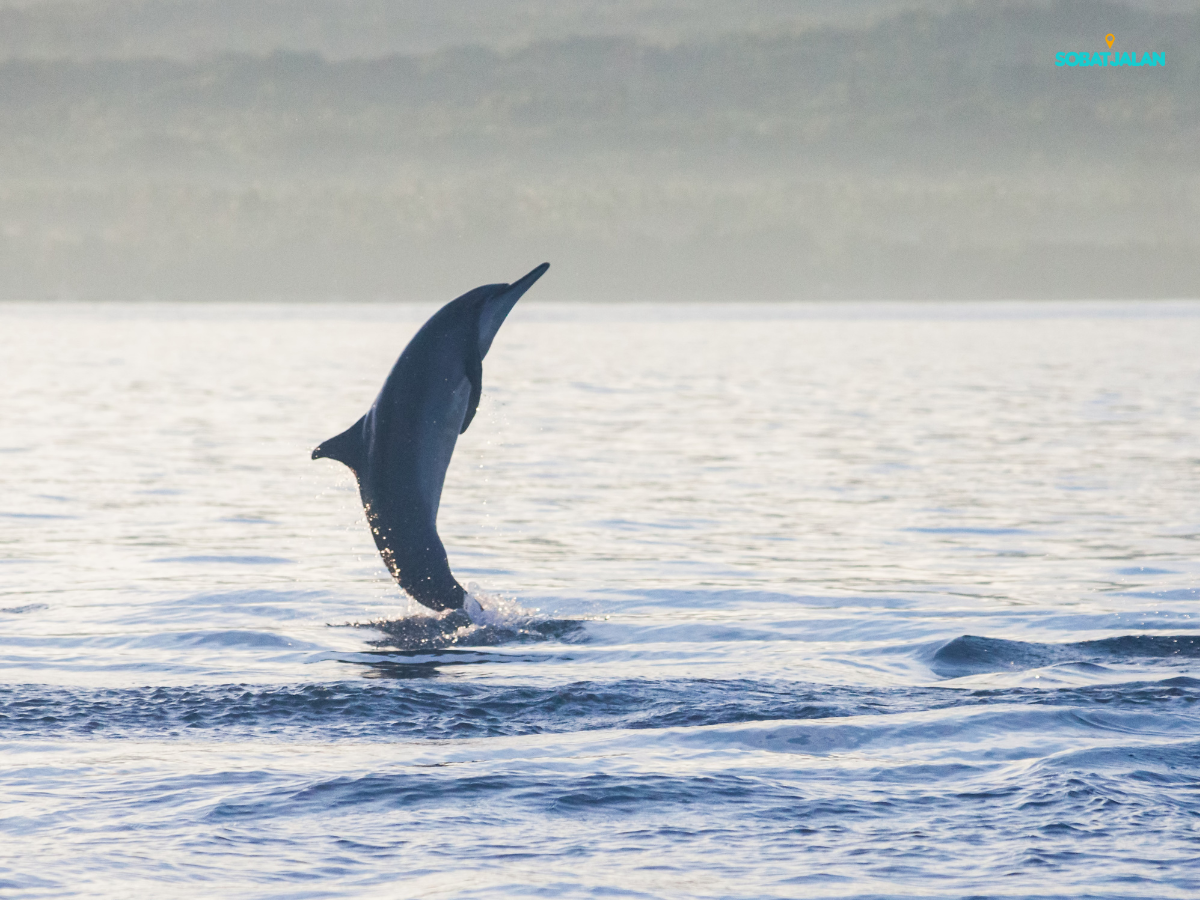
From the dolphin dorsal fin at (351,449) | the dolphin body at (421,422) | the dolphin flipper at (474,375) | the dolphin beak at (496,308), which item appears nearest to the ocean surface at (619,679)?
the dolphin body at (421,422)

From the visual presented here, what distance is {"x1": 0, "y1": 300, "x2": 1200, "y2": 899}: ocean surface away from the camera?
9336 mm

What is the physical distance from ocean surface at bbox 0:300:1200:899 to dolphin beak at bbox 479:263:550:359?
293cm

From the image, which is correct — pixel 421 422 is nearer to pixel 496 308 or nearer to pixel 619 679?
pixel 496 308

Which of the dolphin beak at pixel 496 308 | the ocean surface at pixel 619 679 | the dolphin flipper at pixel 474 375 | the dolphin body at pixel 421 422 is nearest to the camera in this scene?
the ocean surface at pixel 619 679

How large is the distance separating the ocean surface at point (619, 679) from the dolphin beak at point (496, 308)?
9.61 feet

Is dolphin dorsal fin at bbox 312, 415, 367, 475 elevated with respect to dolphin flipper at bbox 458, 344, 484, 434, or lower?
lower

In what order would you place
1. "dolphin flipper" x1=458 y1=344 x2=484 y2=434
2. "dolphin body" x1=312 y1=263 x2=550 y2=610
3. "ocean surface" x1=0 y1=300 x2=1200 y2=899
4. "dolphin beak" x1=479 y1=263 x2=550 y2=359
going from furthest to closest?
1. "dolphin beak" x1=479 y1=263 x2=550 y2=359
2. "dolphin body" x1=312 y1=263 x2=550 y2=610
3. "dolphin flipper" x1=458 y1=344 x2=484 y2=434
4. "ocean surface" x1=0 y1=300 x2=1200 y2=899

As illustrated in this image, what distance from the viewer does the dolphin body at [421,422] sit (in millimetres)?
15016

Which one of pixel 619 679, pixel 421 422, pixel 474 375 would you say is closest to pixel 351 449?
pixel 421 422

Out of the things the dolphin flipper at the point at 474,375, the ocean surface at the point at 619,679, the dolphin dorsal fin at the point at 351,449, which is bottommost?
the ocean surface at the point at 619,679

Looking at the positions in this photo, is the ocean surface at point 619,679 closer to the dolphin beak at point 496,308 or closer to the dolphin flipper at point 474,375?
the dolphin flipper at point 474,375

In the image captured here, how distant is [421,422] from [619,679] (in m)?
2.90

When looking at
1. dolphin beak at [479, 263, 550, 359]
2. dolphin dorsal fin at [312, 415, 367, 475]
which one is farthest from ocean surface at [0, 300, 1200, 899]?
dolphin beak at [479, 263, 550, 359]

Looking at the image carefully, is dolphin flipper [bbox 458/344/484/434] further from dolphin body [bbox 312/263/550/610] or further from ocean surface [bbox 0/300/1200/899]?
ocean surface [bbox 0/300/1200/899]
